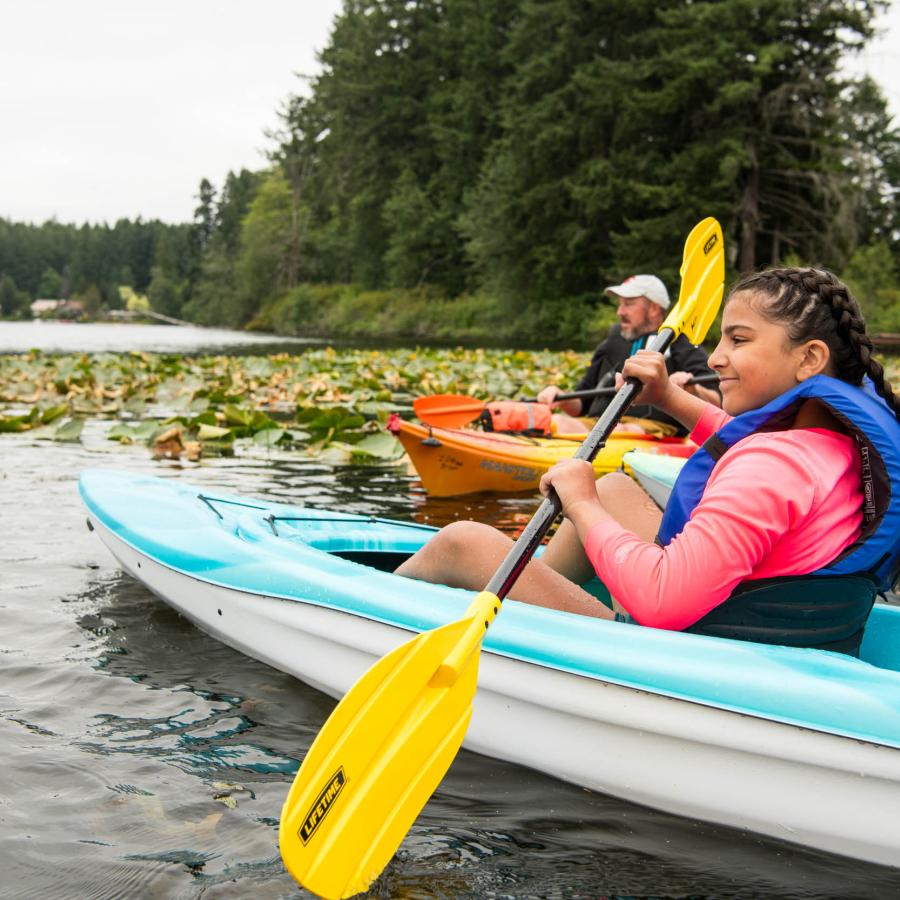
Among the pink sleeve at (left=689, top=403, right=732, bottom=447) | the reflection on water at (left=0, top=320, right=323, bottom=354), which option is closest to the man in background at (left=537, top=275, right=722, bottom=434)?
the pink sleeve at (left=689, top=403, right=732, bottom=447)

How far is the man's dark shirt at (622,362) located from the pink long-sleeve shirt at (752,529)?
9.62ft

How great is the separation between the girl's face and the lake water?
0.77 meters

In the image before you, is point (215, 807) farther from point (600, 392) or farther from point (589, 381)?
point (589, 381)

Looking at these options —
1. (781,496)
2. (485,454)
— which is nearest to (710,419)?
(781,496)

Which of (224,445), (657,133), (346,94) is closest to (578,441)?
(224,445)

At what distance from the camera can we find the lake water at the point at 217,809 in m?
1.80

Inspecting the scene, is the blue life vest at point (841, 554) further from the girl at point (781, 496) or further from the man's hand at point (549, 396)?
the man's hand at point (549, 396)

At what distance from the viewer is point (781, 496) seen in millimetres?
1681

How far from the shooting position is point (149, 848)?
1860mm

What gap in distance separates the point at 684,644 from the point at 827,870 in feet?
1.51

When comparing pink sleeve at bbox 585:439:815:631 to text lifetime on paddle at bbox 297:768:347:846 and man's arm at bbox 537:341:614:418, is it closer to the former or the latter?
text lifetime on paddle at bbox 297:768:347:846

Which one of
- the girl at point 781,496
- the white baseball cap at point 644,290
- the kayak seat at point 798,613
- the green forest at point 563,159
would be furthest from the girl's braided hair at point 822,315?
the green forest at point 563,159

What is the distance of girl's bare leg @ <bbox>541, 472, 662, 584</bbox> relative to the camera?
2.38m

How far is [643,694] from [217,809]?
85 centimetres
